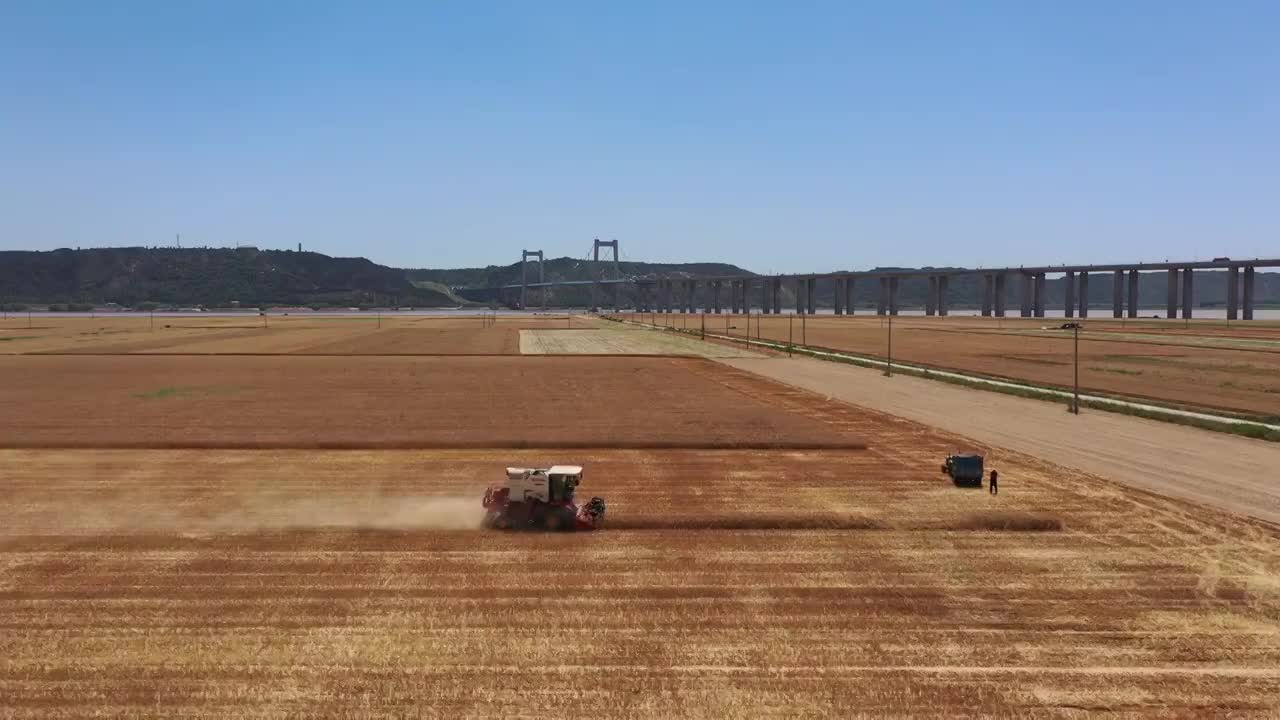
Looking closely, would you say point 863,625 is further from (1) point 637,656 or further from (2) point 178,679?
(2) point 178,679

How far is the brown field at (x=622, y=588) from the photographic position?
1578 centimetres

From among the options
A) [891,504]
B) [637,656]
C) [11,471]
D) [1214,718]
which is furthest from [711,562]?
[11,471]

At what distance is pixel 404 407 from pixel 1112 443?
123 ft

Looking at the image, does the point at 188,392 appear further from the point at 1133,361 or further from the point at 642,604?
the point at 1133,361

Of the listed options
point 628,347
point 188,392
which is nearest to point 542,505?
point 188,392

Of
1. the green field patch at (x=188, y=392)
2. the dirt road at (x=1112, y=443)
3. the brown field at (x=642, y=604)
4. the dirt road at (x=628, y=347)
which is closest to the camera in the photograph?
the brown field at (x=642, y=604)

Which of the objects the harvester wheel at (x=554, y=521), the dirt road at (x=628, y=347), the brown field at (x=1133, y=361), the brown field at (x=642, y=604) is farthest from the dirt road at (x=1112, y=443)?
the dirt road at (x=628, y=347)

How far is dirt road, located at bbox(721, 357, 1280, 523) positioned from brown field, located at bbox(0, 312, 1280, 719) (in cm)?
232

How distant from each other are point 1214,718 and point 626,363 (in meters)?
80.7

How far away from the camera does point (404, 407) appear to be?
53.8m

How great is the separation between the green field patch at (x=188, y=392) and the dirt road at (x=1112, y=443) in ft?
137

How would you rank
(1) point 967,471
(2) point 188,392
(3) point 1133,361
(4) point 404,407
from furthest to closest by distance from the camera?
1. (3) point 1133,361
2. (2) point 188,392
3. (4) point 404,407
4. (1) point 967,471

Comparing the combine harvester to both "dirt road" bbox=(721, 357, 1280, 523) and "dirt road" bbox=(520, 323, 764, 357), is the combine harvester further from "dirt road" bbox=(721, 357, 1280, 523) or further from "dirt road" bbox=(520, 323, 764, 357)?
"dirt road" bbox=(520, 323, 764, 357)

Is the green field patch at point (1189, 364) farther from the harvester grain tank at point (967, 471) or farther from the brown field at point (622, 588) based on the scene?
the harvester grain tank at point (967, 471)
